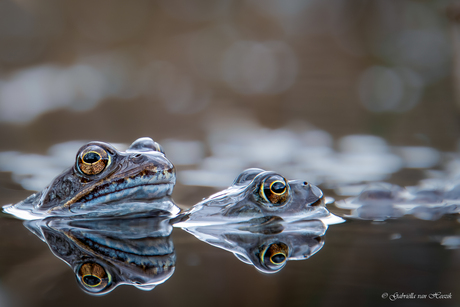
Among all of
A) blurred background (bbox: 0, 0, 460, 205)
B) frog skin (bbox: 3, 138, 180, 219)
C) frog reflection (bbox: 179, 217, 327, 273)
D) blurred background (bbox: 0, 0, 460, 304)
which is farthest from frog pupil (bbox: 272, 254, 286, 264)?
blurred background (bbox: 0, 0, 460, 205)

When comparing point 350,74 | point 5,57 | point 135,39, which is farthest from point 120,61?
point 350,74

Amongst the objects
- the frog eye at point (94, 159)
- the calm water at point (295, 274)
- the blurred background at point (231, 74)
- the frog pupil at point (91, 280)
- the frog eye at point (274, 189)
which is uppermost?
the blurred background at point (231, 74)

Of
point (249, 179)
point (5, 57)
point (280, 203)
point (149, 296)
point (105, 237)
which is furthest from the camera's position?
point (5, 57)

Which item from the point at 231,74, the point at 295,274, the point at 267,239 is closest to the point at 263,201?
the point at 267,239

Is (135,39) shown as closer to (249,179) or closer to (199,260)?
(249,179)

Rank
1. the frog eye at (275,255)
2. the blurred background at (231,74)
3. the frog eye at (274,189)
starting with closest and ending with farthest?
the frog eye at (275,255)
the frog eye at (274,189)
the blurred background at (231,74)

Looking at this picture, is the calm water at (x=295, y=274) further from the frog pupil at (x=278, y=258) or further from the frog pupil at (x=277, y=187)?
the frog pupil at (x=277, y=187)

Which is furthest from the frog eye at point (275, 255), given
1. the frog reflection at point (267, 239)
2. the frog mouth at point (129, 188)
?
the frog mouth at point (129, 188)

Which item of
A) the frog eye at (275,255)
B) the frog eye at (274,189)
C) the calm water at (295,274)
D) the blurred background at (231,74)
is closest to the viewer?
the calm water at (295,274)
